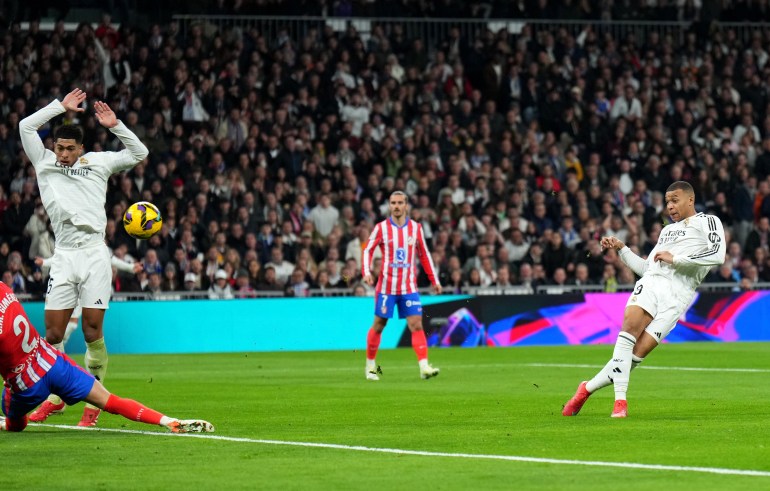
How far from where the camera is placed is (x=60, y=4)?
3044 cm

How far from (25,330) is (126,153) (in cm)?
258

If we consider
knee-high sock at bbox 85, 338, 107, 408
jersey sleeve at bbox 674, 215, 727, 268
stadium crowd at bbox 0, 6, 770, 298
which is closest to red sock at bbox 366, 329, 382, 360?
knee-high sock at bbox 85, 338, 107, 408

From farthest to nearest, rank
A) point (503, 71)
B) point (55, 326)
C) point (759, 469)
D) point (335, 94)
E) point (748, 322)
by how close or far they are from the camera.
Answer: point (503, 71)
point (335, 94)
point (748, 322)
point (55, 326)
point (759, 469)

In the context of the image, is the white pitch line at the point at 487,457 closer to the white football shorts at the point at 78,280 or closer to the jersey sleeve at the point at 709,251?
the white football shorts at the point at 78,280

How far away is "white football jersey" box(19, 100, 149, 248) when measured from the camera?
1216 cm

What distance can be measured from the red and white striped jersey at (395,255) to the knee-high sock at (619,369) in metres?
7.13

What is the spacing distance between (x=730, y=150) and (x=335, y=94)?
9.59 metres

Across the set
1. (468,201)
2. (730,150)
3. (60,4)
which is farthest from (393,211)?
(730,150)

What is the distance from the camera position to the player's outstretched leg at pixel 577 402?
40.9 feet

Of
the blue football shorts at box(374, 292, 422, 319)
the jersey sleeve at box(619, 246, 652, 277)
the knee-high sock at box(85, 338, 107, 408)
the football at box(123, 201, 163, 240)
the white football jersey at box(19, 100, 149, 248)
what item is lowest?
the blue football shorts at box(374, 292, 422, 319)

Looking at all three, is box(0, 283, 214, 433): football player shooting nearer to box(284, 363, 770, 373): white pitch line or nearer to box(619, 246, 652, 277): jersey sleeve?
box(619, 246, 652, 277): jersey sleeve

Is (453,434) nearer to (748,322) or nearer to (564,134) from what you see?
(748,322)

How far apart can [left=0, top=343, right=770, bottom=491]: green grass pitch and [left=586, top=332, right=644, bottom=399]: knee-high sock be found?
31cm

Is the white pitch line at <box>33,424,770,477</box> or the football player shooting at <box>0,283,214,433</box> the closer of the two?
the white pitch line at <box>33,424,770,477</box>
